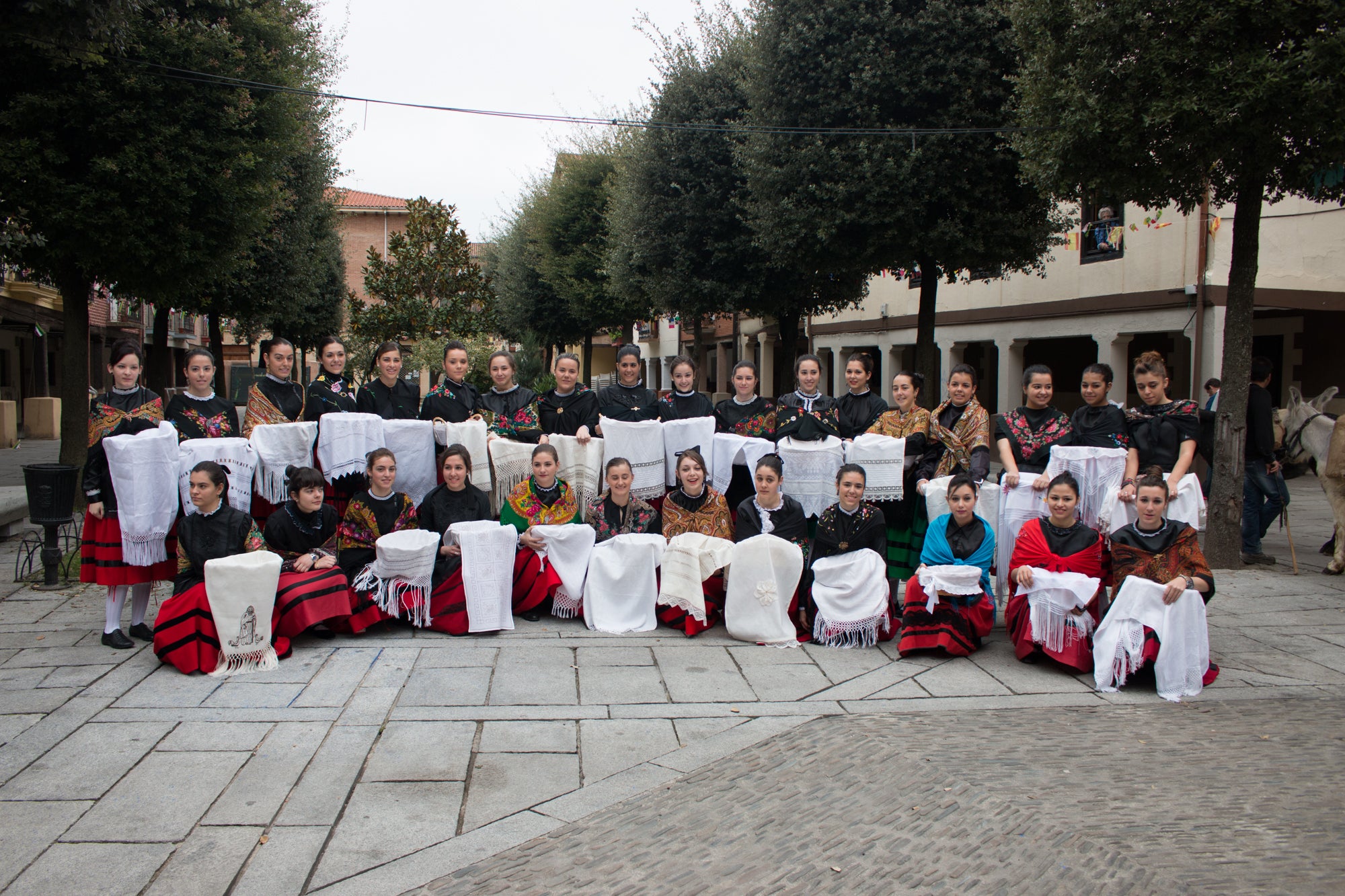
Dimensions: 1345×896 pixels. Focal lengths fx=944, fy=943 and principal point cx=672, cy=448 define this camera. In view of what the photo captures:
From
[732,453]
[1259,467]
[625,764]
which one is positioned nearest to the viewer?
[625,764]

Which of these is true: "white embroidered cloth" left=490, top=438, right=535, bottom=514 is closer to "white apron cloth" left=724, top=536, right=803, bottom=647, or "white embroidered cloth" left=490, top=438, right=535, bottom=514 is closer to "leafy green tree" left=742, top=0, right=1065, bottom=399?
"white apron cloth" left=724, top=536, right=803, bottom=647

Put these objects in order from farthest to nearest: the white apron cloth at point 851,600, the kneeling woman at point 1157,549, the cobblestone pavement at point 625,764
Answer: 1. the white apron cloth at point 851,600
2. the kneeling woman at point 1157,549
3. the cobblestone pavement at point 625,764

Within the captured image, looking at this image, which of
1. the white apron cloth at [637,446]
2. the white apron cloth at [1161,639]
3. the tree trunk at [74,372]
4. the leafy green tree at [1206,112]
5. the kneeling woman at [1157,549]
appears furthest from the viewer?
the tree trunk at [74,372]

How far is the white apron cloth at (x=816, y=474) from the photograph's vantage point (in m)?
6.84

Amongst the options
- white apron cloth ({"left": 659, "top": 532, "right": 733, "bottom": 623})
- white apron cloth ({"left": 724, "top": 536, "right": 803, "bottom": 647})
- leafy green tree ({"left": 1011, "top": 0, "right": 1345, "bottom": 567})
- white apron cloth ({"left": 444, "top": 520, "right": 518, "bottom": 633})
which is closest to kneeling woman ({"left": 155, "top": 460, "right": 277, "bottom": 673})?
white apron cloth ({"left": 444, "top": 520, "right": 518, "bottom": 633})

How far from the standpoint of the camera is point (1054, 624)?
5.61m

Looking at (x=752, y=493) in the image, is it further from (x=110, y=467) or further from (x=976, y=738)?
(x=110, y=467)

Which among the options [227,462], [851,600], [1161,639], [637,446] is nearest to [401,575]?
[227,462]

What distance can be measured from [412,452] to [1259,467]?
25.4ft

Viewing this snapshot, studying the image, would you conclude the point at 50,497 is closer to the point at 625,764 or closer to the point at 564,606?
the point at 564,606

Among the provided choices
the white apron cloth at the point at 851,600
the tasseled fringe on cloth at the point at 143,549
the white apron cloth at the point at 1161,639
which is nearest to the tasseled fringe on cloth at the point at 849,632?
the white apron cloth at the point at 851,600

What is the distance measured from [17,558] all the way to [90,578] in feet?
9.01

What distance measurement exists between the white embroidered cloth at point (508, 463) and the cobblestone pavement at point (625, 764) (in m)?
1.33

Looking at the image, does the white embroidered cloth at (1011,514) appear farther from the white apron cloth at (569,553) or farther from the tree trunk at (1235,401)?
the tree trunk at (1235,401)
